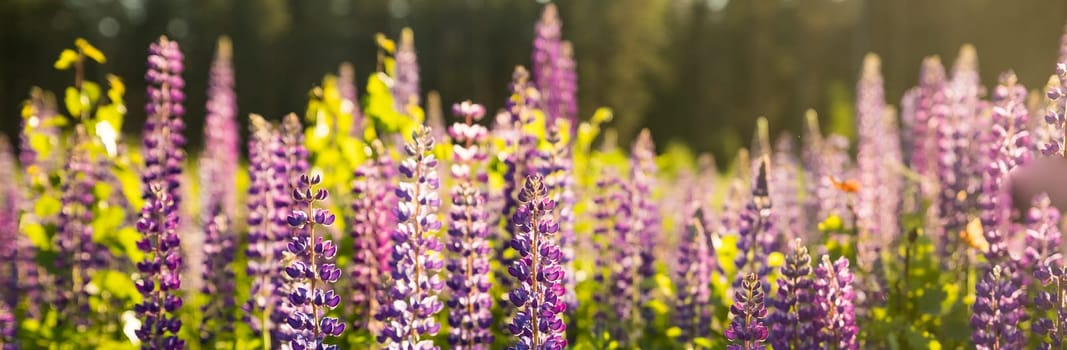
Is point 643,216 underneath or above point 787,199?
underneath

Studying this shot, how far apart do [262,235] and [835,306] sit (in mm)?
2453

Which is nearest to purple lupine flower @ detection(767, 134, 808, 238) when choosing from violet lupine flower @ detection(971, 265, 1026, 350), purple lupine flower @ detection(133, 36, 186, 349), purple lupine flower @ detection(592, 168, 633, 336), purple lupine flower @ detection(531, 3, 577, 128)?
purple lupine flower @ detection(592, 168, 633, 336)

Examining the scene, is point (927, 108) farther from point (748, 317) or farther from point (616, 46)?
point (616, 46)

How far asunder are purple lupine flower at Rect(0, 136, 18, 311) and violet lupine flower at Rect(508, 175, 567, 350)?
120 inches

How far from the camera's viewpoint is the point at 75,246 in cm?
441

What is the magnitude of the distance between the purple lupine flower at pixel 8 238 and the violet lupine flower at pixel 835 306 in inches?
147

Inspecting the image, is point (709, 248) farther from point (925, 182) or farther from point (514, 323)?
point (514, 323)

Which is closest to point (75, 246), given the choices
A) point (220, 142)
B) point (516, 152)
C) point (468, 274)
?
point (516, 152)

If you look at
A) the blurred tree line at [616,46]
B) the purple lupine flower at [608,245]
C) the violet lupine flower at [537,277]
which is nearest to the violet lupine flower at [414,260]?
the violet lupine flower at [537,277]

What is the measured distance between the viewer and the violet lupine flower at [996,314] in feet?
10.4

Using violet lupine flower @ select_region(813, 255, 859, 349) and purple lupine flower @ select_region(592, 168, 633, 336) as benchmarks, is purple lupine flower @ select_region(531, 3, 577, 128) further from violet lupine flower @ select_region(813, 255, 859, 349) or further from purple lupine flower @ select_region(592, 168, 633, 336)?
violet lupine flower @ select_region(813, 255, 859, 349)

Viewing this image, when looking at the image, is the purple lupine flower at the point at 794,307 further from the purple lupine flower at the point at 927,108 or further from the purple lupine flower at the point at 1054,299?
the purple lupine flower at the point at 927,108

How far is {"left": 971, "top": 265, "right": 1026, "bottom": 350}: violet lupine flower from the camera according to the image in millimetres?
3168

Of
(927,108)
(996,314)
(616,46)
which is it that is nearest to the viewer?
(996,314)
